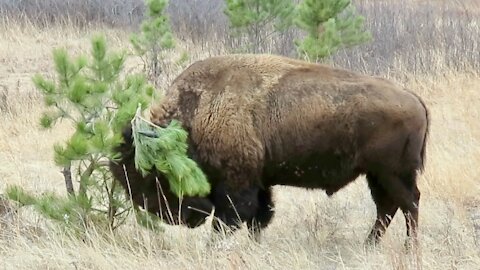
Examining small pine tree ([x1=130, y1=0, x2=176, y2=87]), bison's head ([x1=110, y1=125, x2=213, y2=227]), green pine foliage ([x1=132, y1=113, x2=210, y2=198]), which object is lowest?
small pine tree ([x1=130, y1=0, x2=176, y2=87])

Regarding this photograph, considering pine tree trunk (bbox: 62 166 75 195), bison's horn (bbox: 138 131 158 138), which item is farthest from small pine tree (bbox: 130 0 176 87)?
bison's horn (bbox: 138 131 158 138)

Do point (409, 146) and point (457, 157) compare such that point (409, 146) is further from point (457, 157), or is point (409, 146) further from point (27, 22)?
point (27, 22)

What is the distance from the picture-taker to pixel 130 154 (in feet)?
19.3

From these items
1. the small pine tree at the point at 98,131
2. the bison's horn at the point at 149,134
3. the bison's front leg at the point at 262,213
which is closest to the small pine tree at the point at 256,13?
the bison's front leg at the point at 262,213

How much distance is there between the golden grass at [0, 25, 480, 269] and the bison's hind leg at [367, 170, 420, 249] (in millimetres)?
160

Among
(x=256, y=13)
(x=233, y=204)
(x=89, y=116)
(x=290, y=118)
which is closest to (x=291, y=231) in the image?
(x=233, y=204)

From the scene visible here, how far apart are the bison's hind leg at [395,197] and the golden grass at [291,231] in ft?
0.53

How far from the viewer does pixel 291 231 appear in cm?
653

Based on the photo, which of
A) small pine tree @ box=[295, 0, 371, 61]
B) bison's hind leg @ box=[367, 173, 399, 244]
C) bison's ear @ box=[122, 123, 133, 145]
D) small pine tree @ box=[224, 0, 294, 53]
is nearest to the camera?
bison's ear @ box=[122, 123, 133, 145]

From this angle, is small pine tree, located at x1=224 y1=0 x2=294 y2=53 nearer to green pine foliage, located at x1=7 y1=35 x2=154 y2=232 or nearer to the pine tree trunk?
green pine foliage, located at x1=7 y1=35 x2=154 y2=232

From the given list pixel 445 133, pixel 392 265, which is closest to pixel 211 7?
pixel 445 133

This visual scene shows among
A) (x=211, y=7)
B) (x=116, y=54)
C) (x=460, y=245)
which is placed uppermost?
(x=116, y=54)

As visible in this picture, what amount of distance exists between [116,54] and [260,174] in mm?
1421

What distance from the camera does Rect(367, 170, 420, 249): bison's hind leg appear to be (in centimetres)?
602
